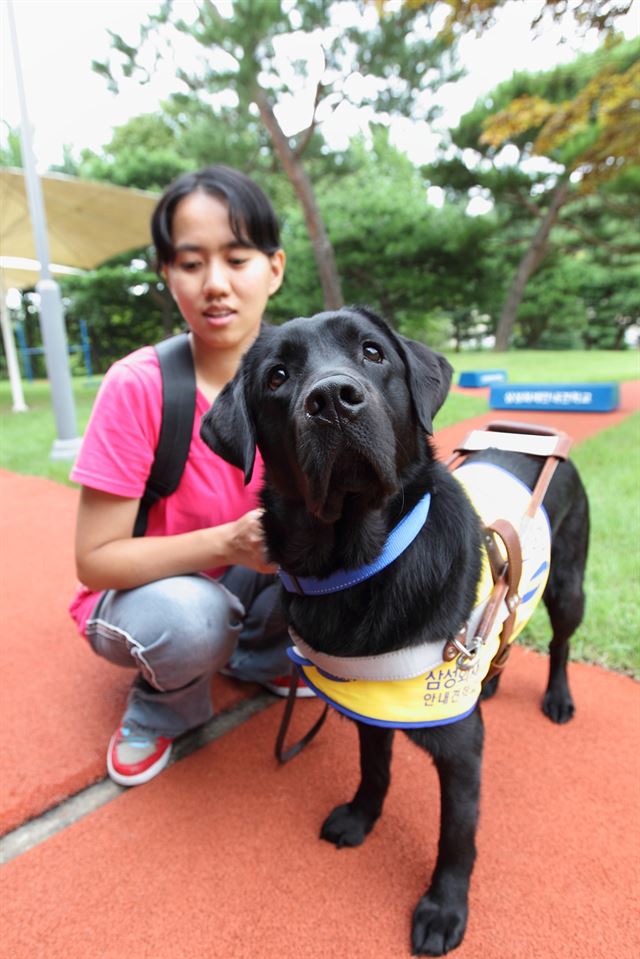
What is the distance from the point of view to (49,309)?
6602 mm

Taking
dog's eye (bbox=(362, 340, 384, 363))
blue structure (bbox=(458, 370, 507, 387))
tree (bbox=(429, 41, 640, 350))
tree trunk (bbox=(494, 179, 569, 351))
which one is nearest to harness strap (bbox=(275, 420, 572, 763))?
dog's eye (bbox=(362, 340, 384, 363))

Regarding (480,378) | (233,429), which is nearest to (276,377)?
(233,429)

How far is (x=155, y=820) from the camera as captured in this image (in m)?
1.83

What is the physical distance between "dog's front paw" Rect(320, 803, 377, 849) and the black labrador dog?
0.27 meters

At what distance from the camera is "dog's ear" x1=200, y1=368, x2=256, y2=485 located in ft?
4.99

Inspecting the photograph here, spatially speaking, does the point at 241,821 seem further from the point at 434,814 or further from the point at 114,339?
the point at 114,339

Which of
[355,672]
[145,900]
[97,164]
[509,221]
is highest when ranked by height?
[97,164]

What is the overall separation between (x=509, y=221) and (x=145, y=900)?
18264 millimetres

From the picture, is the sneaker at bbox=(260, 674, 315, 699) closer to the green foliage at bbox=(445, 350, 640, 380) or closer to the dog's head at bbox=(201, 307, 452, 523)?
the dog's head at bbox=(201, 307, 452, 523)

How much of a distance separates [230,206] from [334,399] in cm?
116

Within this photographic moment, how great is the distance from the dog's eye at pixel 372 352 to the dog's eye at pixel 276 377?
0.21m

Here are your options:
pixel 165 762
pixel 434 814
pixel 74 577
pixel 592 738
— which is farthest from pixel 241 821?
pixel 74 577

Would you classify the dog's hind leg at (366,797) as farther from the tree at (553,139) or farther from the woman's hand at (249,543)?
the tree at (553,139)

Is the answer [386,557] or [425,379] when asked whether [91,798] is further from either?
[425,379]
